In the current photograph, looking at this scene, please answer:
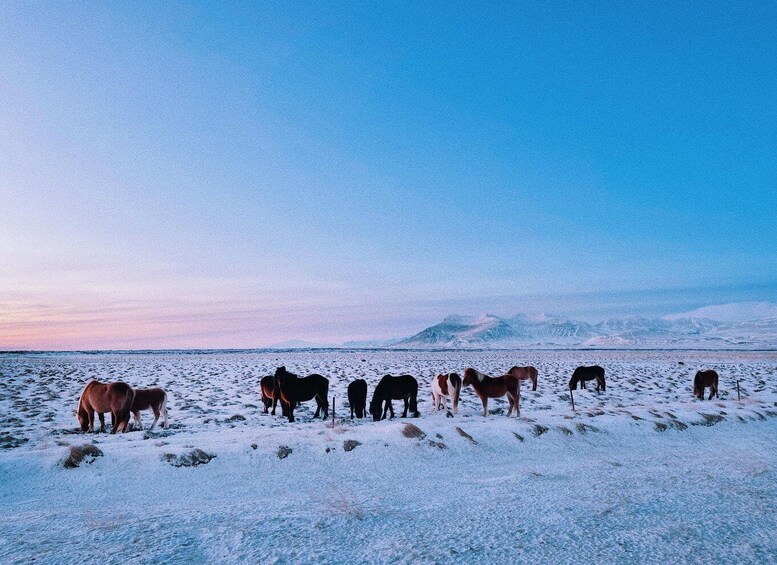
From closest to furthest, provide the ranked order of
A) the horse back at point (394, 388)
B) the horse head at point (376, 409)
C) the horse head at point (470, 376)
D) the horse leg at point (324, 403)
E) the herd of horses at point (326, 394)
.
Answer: the herd of horses at point (326, 394)
the horse head at point (376, 409)
the horse back at point (394, 388)
the horse leg at point (324, 403)
the horse head at point (470, 376)

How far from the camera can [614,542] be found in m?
4.85

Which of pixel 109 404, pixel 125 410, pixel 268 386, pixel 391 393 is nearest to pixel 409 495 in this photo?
pixel 391 393

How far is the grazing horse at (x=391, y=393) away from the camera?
42.5 feet

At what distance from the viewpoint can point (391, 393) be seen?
13.2 m

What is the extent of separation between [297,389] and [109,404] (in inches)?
188

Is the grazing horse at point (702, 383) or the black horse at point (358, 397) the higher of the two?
the black horse at point (358, 397)

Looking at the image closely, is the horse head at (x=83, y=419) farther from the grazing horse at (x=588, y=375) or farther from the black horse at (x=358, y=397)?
the grazing horse at (x=588, y=375)

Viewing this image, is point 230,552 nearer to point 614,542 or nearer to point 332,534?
point 332,534

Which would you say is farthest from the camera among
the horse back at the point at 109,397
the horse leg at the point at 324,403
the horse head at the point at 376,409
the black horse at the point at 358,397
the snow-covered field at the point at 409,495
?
the black horse at the point at 358,397

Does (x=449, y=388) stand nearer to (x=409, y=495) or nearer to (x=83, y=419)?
(x=409, y=495)

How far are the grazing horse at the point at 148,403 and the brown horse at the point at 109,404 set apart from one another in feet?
0.47

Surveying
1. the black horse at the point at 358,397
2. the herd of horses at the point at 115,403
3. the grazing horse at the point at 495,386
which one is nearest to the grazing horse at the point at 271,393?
the black horse at the point at 358,397

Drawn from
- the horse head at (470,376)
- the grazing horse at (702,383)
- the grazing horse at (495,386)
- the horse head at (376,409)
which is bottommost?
the grazing horse at (702,383)

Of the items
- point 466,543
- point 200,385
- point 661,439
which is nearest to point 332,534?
Answer: point 466,543
